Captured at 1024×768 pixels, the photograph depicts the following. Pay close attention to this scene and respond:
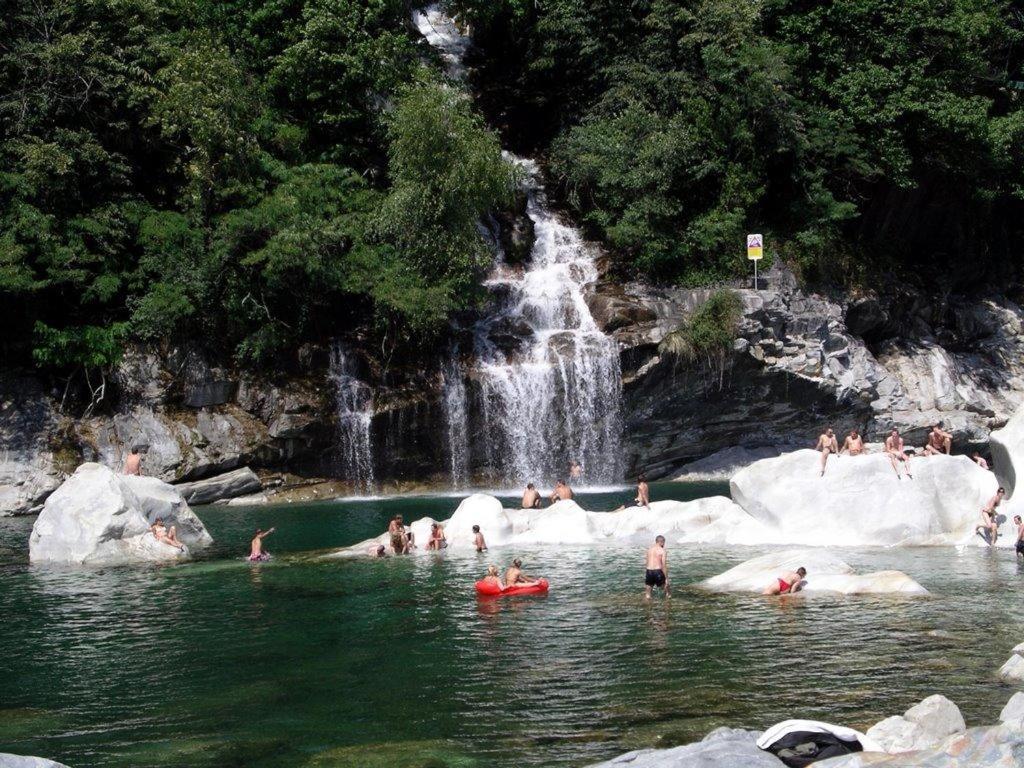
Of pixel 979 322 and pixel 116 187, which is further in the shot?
pixel 979 322

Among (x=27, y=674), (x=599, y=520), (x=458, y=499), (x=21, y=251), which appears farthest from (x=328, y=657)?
(x=21, y=251)

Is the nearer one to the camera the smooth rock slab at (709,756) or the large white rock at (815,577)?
the smooth rock slab at (709,756)

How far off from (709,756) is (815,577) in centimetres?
1063

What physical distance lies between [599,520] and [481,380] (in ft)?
43.4

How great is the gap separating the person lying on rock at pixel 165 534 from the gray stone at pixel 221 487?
1101 cm

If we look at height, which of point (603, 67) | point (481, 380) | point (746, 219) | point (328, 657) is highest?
point (603, 67)

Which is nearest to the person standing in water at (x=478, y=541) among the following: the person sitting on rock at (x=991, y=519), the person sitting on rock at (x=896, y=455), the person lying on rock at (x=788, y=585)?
the person lying on rock at (x=788, y=585)

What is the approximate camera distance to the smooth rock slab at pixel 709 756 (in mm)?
9836

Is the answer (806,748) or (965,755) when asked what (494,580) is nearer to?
(806,748)

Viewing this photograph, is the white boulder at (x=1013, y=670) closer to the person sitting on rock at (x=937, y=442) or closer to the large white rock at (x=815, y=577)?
the large white rock at (x=815, y=577)

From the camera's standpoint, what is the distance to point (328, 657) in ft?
52.3

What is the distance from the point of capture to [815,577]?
19906 mm

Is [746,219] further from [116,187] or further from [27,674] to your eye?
[27,674]

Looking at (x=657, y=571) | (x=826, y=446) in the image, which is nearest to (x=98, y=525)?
(x=657, y=571)
